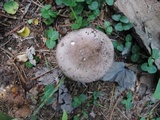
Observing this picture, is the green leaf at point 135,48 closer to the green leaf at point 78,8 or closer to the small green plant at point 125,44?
the small green plant at point 125,44

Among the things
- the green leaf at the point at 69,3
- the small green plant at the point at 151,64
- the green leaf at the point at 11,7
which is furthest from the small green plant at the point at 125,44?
the green leaf at the point at 11,7

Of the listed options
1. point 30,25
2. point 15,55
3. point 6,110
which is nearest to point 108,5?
point 30,25

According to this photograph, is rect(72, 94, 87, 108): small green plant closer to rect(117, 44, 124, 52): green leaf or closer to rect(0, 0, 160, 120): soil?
rect(0, 0, 160, 120): soil

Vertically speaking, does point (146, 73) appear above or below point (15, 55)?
below

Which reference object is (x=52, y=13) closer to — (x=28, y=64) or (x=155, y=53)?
(x=28, y=64)

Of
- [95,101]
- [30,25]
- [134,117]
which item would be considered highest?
[30,25]

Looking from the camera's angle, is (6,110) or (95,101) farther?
(95,101)

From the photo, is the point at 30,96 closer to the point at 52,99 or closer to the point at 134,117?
the point at 52,99
